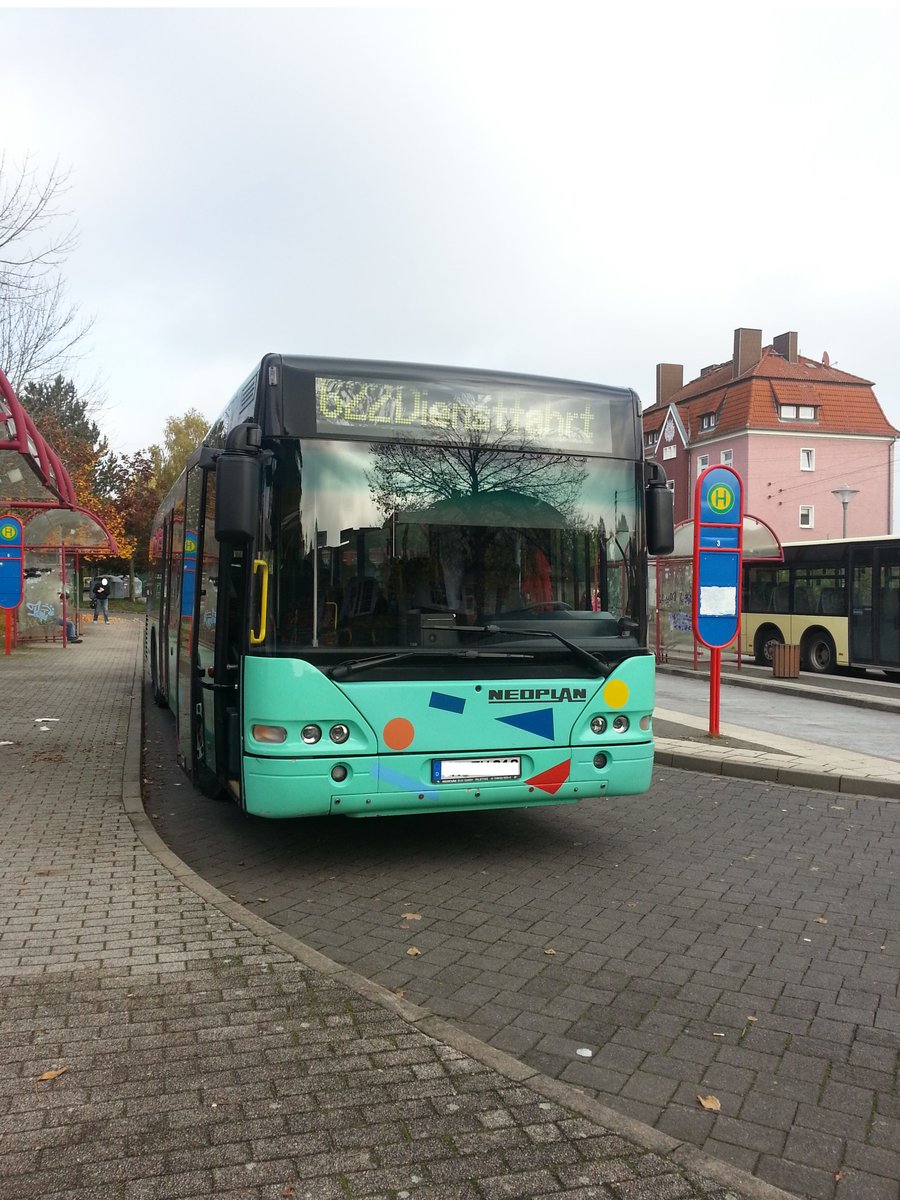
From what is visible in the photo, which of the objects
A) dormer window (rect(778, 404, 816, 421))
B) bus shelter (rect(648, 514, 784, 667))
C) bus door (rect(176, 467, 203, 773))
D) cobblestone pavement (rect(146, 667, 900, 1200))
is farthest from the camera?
dormer window (rect(778, 404, 816, 421))

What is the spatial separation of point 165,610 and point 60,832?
5.17 metres

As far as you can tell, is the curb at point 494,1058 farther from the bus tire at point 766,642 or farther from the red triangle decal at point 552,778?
the bus tire at point 766,642

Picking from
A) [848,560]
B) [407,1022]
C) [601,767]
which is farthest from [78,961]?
[848,560]

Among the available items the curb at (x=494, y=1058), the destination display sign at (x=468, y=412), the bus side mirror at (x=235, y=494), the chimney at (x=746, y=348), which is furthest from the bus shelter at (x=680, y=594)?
the chimney at (x=746, y=348)

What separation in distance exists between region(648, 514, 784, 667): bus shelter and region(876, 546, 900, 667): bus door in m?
2.58

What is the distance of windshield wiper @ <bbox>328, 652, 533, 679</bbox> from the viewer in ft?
18.9

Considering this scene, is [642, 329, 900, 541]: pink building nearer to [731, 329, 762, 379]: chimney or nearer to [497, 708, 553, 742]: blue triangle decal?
[731, 329, 762, 379]: chimney

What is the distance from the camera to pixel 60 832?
22.9 ft

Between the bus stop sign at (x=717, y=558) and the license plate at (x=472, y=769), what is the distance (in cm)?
588

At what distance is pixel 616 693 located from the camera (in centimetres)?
647

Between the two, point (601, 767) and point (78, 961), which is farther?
point (601, 767)

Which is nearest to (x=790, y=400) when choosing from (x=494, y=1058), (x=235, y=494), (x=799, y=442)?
(x=799, y=442)

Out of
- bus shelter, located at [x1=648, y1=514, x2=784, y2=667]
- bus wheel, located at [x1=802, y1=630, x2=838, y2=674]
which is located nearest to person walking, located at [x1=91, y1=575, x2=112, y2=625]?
bus shelter, located at [x1=648, y1=514, x2=784, y2=667]

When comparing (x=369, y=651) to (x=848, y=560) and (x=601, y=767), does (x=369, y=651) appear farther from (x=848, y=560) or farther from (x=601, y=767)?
(x=848, y=560)
